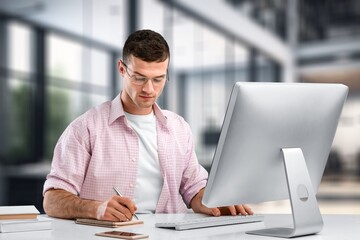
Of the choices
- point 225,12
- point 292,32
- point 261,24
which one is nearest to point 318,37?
point 292,32

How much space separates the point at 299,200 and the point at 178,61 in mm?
6527

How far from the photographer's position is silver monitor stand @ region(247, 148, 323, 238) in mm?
1901

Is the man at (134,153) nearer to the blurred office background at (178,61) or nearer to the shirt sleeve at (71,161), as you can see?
the shirt sleeve at (71,161)

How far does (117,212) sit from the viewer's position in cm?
202

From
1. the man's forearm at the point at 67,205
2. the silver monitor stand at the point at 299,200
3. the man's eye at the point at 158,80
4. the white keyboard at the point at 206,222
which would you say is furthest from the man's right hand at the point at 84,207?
the man's eye at the point at 158,80

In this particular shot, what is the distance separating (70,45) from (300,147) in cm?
475

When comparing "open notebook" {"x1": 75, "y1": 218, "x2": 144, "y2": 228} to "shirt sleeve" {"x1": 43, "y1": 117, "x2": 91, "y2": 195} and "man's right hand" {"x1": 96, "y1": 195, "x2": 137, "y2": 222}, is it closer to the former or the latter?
"man's right hand" {"x1": 96, "y1": 195, "x2": 137, "y2": 222}

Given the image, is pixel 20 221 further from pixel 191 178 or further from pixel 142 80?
pixel 191 178

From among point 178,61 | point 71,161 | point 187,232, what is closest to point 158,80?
point 71,161

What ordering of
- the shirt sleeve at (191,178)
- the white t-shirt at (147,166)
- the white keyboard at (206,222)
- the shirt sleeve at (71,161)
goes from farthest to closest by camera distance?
1. the shirt sleeve at (191,178)
2. the white t-shirt at (147,166)
3. the shirt sleeve at (71,161)
4. the white keyboard at (206,222)

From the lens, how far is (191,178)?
9.18 feet

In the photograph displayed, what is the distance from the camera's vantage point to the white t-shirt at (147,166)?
263cm

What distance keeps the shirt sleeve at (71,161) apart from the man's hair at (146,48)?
0.39 m

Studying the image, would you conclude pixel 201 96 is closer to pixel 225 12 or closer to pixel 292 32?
pixel 225 12
